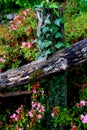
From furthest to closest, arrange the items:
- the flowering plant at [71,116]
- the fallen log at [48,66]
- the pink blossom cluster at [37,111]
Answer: the pink blossom cluster at [37,111], the flowering plant at [71,116], the fallen log at [48,66]

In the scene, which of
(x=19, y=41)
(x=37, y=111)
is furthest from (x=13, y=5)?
(x=37, y=111)

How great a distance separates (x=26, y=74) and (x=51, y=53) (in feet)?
1.64

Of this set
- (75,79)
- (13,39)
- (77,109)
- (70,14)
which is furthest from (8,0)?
(77,109)

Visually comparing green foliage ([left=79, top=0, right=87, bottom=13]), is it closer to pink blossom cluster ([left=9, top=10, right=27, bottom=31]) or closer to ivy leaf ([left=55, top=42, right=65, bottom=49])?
pink blossom cluster ([left=9, top=10, right=27, bottom=31])

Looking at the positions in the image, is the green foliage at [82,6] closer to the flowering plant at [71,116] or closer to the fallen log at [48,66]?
the flowering plant at [71,116]

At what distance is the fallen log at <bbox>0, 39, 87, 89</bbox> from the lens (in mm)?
4746

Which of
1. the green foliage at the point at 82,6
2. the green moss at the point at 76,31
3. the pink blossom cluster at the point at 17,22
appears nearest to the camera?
the green moss at the point at 76,31

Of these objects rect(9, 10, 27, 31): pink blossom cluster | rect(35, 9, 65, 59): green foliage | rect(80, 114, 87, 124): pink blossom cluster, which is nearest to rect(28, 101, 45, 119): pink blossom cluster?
rect(80, 114, 87, 124): pink blossom cluster

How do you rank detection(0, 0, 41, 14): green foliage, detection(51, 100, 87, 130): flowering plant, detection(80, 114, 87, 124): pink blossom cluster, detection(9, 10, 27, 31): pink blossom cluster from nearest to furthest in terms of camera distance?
1. detection(80, 114, 87, 124): pink blossom cluster
2. detection(51, 100, 87, 130): flowering plant
3. detection(9, 10, 27, 31): pink blossom cluster
4. detection(0, 0, 41, 14): green foliage

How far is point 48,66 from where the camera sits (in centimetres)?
487

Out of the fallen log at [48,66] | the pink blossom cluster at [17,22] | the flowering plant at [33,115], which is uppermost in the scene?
the pink blossom cluster at [17,22]

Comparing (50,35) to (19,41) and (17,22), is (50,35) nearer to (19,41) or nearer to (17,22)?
(19,41)

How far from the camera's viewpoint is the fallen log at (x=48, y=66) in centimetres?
475

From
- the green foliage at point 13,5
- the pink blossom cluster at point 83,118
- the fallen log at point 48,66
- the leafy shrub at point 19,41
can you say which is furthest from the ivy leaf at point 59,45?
the green foliage at point 13,5
